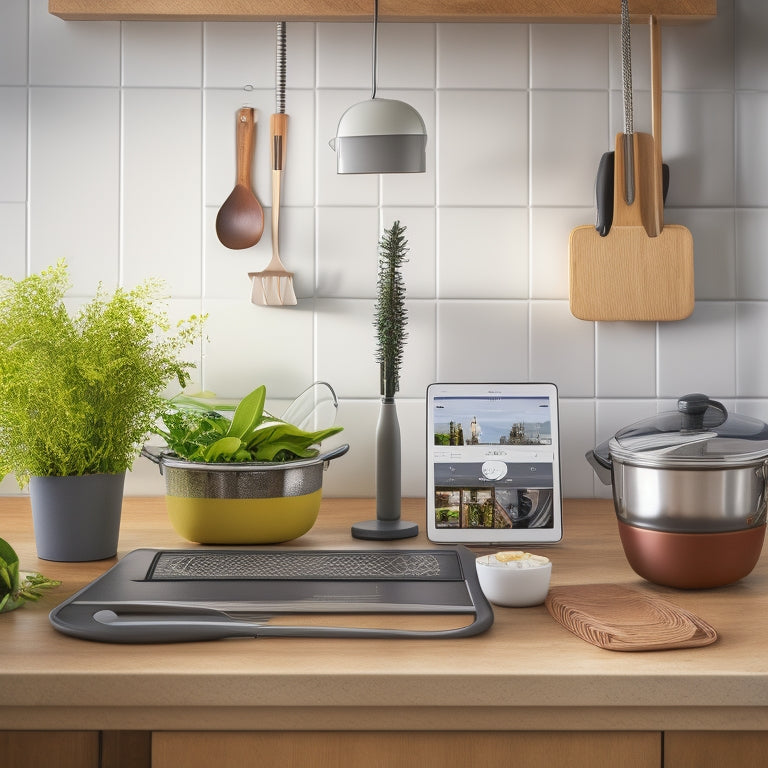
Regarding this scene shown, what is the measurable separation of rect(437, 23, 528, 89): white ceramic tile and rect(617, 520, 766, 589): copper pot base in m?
0.85

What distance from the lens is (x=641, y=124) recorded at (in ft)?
4.57

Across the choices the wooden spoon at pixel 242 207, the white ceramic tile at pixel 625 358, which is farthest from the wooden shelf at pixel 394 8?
the white ceramic tile at pixel 625 358

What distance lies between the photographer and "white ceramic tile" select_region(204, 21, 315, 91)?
139 centimetres

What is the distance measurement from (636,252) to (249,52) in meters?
0.74

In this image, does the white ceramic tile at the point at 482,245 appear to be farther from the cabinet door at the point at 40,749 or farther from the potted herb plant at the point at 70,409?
the cabinet door at the point at 40,749

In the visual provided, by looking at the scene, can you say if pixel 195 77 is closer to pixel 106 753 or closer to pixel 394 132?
pixel 394 132

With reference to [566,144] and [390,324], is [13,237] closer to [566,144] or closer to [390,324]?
[390,324]

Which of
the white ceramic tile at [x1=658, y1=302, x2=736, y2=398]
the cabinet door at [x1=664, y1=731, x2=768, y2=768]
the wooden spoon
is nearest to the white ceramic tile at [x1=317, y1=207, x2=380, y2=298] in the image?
the wooden spoon

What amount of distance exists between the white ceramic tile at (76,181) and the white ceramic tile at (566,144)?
728mm

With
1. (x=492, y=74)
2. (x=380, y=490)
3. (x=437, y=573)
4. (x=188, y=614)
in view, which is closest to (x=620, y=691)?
(x=437, y=573)

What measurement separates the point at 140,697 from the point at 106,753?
0.10m

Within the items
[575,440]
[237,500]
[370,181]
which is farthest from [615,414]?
[237,500]

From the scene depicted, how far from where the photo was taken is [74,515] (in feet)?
3.31

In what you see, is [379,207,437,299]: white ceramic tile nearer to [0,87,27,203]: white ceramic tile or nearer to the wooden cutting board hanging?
the wooden cutting board hanging
